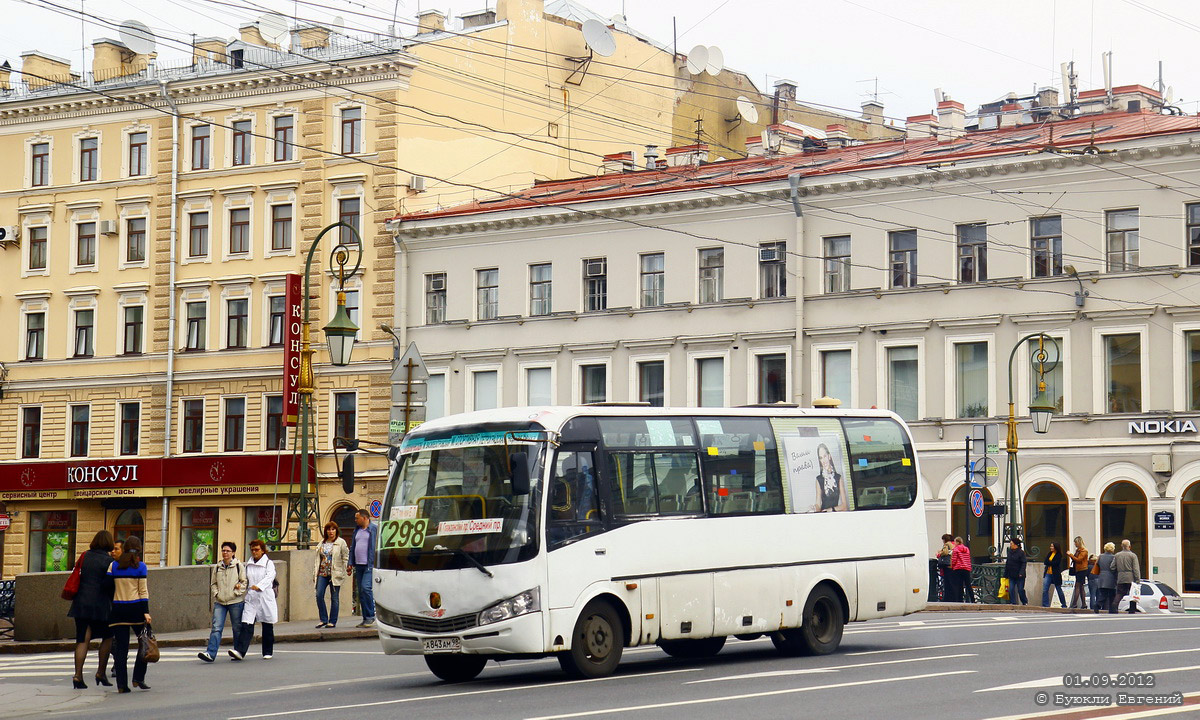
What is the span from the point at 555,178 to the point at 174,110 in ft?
40.5

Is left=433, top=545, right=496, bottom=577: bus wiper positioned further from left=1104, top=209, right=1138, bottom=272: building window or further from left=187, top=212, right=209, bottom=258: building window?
left=187, top=212, right=209, bottom=258: building window

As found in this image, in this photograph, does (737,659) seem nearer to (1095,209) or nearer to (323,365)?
(1095,209)

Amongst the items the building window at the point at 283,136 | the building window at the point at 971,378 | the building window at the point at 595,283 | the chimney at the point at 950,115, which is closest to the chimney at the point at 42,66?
the building window at the point at 283,136

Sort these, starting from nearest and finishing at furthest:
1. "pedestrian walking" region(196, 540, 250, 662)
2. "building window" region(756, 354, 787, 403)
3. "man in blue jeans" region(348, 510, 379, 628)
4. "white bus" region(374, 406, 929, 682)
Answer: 1. "white bus" region(374, 406, 929, 682)
2. "pedestrian walking" region(196, 540, 250, 662)
3. "man in blue jeans" region(348, 510, 379, 628)
4. "building window" region(756, 354, 787, 403)

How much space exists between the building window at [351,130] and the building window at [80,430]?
12624 millimetres

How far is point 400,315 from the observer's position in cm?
5150

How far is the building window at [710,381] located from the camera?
46.3 m

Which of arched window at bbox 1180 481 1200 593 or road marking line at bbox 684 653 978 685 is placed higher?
arched window at bbox 1180 481 1200 593

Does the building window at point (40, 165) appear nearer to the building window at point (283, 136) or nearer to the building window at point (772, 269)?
the building window at point (283, 136)

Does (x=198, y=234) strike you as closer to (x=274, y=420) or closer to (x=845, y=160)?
(x=274, y=420)

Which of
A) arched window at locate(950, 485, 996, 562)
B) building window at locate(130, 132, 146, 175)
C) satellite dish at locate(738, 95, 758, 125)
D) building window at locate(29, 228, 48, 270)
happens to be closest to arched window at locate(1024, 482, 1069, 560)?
arched window at locate(950, 485, 996, 562)

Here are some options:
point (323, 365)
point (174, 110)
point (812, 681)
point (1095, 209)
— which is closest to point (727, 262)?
point (1095, 209)

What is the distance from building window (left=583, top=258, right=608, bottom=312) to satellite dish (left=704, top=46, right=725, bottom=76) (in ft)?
38.7

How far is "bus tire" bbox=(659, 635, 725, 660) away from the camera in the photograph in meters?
20.0
